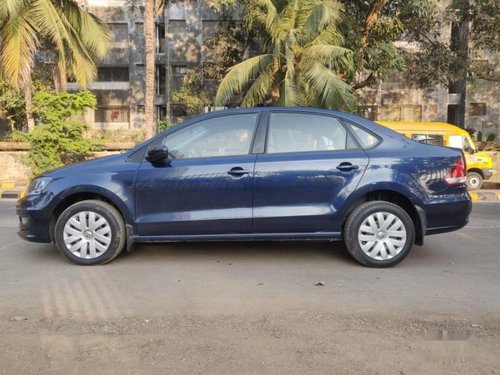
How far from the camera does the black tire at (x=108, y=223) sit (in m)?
5.39

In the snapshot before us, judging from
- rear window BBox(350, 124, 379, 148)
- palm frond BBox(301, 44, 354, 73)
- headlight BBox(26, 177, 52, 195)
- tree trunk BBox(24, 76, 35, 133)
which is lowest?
headlight BBox(26, 177, 52, 195)

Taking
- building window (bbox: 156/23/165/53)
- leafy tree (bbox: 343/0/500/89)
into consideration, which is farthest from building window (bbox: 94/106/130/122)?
leafy tree (bbox: 343/0/500/89)

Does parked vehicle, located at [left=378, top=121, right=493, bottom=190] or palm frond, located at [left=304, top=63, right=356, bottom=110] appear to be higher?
palm frond, located at [left=304, top=63, right=356, bottom=110]

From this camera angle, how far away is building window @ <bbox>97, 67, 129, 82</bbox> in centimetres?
3456

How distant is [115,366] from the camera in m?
3.23

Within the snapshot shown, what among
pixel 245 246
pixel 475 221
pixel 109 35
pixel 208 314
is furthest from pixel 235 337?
pixel 109 35

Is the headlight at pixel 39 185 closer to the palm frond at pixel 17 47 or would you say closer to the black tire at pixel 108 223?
the black tire at pixel 108 223

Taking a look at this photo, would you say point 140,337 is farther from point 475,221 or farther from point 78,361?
point 475,221

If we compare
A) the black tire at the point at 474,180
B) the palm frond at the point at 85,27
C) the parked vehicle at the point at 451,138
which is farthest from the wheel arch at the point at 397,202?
the palm frond at the point at 85,27

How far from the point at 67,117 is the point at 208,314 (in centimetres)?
1147

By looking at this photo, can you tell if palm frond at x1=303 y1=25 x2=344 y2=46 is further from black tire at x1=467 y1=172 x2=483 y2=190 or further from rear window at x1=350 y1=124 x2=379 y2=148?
rear window at x1=350 y1=124 x2=379 y2=148

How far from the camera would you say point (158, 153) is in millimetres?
5277

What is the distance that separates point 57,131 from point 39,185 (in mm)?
8984

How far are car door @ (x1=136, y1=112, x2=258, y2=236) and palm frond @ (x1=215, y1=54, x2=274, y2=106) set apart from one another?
9453mm
